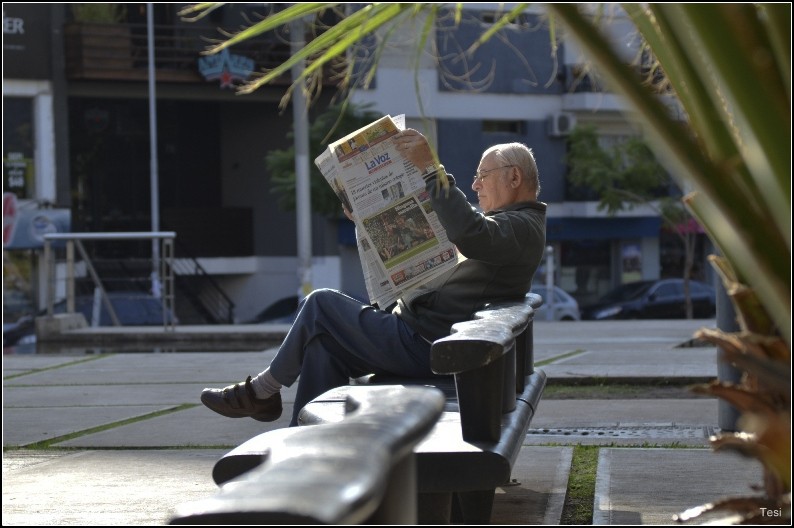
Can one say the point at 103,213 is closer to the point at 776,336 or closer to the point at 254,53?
the point at 254,53

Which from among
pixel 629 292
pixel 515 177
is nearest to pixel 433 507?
pixel 515 177

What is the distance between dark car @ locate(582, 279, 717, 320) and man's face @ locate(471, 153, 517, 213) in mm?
24468

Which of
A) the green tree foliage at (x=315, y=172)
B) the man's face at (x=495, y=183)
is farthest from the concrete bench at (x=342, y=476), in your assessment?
the green tree foliage at (x=315, y=172)

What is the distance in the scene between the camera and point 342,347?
4.53 m

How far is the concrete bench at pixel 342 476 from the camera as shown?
4.47 ft

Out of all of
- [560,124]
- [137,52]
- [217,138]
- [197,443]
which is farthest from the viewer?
[560,124]

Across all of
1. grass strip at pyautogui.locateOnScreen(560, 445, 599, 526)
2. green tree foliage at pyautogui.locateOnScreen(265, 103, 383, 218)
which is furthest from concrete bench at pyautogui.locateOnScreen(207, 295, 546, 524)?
green tree foliage at pyautogui.locateOnScreen(265, 103, 383, 218)

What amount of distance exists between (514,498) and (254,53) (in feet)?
86.4

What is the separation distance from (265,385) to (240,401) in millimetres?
144

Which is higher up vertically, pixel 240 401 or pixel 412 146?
pixel 412 146

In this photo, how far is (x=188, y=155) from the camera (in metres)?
33.9

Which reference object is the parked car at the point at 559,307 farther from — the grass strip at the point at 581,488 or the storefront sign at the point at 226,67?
the grass strip at the point at 581,488

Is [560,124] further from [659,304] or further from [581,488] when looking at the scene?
[581,488]

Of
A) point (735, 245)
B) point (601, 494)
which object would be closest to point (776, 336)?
point (735, 245)
